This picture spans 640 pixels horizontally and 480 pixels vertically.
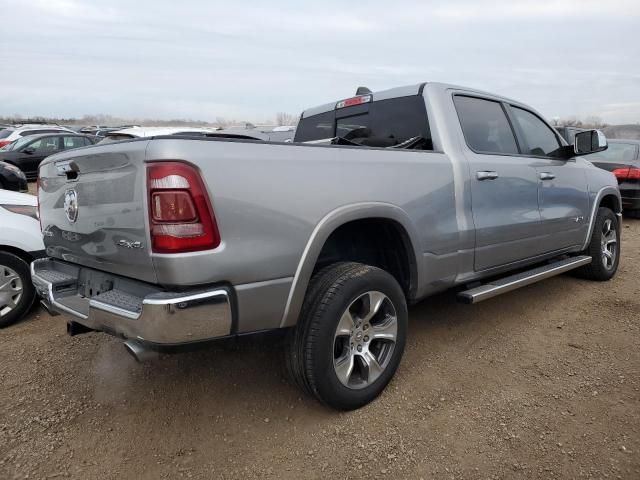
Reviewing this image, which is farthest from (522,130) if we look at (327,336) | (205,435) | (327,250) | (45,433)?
(45,433)

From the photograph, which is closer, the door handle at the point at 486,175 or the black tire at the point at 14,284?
the door handle at the point at 486,175

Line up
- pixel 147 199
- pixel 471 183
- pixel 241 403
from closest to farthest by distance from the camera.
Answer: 1. pixel 147 199
2. pixel 241 403
3. pixel 471 183

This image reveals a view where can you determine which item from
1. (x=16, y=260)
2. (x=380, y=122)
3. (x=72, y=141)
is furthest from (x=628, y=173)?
(x=72, y=141)

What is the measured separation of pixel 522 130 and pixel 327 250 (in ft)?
7.42

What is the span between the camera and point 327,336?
7.83ft

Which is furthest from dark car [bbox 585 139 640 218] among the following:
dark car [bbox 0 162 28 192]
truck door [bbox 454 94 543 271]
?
dark car [bbox 0 162 28 192]

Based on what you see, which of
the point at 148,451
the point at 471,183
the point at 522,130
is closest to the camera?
the point at 148,451

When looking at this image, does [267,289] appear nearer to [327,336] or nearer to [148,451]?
[327,336]

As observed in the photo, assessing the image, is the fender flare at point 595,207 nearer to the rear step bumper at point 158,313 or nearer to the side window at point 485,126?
the side window at point 485,126

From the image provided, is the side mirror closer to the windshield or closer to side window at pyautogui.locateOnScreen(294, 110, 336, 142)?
side window at pyautogui.locateOnScreen(294, 110, 336, 142)

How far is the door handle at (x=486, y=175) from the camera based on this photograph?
3.23 metres

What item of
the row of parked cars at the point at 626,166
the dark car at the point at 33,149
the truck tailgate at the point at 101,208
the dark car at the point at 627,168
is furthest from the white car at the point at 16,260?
the dark car at the point at 33,149

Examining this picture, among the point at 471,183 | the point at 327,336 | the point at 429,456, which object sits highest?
the point at 471,183

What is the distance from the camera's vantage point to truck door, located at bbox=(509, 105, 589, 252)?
3.92m
